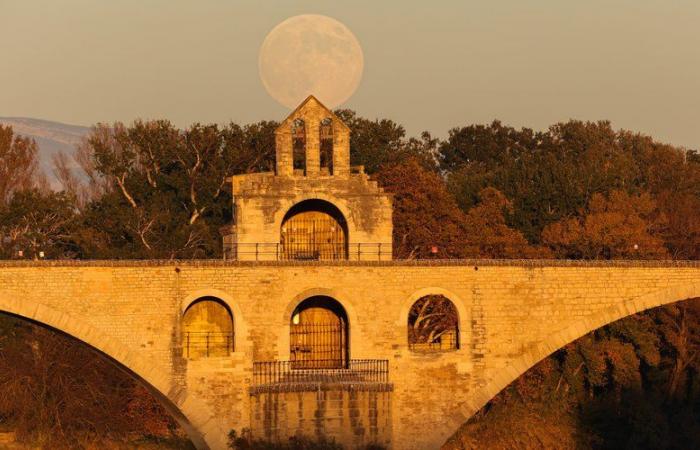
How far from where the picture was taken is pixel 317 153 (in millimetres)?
49219

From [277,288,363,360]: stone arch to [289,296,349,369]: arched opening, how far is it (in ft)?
8.47

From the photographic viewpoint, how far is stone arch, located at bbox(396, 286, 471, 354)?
46.0m

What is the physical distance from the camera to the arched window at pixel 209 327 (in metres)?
46.5

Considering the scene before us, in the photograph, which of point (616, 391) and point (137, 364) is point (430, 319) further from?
point (137, 364)

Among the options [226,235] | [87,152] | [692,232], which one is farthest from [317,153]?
[87,152]

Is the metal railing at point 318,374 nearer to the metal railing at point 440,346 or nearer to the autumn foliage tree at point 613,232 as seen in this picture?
the metal railing at point 440,346

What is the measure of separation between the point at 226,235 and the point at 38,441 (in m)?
10.8

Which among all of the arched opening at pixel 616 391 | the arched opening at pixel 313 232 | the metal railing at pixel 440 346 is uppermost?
the arched opening at pixel 313 232

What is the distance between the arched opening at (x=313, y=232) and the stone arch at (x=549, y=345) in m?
7.30

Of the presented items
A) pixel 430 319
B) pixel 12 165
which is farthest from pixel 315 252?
pixel 12 165

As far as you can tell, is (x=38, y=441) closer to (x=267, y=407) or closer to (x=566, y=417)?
(x=267, y=407)

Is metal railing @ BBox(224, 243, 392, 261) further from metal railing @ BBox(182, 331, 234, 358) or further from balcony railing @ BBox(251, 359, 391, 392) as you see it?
balcony railing @ BBox(251, 359, 391, 392)

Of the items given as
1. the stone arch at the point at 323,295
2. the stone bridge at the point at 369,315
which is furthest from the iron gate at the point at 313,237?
the stone bridge at the point at 369,315

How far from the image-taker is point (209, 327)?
46.7 m
